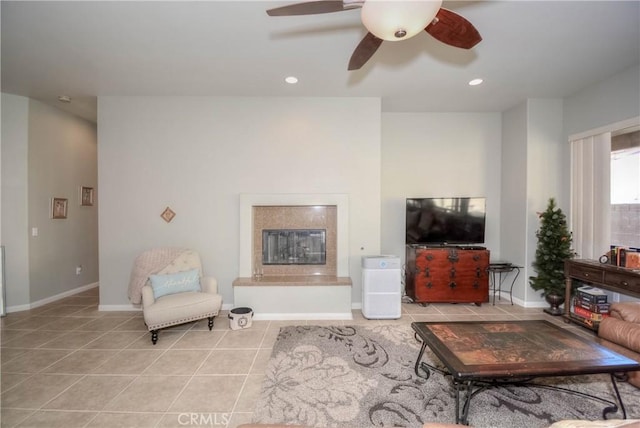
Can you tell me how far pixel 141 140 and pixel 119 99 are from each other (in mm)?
658

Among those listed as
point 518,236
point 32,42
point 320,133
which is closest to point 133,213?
point 32,42

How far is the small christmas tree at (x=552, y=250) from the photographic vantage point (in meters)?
3.68

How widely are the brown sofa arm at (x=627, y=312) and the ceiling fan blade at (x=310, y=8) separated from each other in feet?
10.8

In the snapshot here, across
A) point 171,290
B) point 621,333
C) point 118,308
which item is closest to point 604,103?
point 621,333

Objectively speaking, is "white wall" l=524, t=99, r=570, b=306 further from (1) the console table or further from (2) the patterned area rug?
(2) the patterned area rug

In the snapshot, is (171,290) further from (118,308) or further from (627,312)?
(627,312)

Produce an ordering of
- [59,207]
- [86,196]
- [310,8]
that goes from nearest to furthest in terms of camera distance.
A: [310,8] → [59,207] → [86,196]

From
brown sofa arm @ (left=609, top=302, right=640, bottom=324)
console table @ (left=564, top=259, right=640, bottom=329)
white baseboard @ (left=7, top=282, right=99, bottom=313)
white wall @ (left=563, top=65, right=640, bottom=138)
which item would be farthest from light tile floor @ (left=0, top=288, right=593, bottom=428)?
white wall @ (left=563, top=65, right=640, bottom=138)

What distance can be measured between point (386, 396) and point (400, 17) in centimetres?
251

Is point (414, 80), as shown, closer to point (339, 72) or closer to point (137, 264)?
point (339, 72)

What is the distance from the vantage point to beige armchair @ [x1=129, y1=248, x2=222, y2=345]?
9.80ft

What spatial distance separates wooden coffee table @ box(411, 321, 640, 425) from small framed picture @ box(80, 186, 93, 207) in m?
5.82

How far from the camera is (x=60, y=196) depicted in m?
4.46

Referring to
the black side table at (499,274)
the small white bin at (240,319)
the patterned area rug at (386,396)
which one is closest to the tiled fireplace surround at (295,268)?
the small white bin at (240,319)
